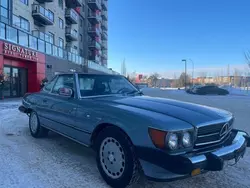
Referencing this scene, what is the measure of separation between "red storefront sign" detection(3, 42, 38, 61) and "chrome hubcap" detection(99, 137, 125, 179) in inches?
628

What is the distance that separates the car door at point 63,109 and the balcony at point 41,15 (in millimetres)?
21980

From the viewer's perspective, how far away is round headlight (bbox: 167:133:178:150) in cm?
252

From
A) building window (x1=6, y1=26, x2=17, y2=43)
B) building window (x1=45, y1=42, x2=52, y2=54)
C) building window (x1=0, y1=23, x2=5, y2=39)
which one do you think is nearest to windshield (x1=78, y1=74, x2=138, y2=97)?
building window (x1=0, y1=23, x2=5, y2=39)

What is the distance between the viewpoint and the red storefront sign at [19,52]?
16459 millimetres

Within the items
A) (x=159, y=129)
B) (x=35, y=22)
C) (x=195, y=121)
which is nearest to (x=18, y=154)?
(x=159, y=129)

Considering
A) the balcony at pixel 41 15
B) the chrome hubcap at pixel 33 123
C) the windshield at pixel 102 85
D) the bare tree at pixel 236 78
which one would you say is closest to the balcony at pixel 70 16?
the balcony at pixel 41 15

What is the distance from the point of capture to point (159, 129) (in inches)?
100.0

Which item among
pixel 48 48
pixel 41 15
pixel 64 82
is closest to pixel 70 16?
pixel 41 15

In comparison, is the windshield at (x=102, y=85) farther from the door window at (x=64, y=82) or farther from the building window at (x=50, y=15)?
the building window at (x=50, y=15)

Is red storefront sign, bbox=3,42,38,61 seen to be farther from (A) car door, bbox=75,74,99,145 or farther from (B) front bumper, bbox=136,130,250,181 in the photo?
(B) front bumper, bbox=136,130,250,181

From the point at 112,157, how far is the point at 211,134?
1332 mm

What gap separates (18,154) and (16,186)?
1.40 metres

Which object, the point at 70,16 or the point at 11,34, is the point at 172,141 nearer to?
the point at 11,34

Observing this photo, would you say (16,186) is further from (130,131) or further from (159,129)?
(159,129)
